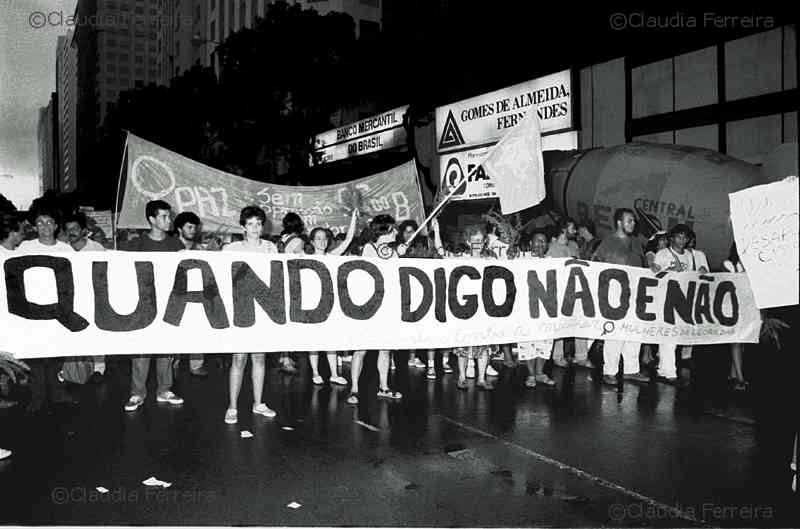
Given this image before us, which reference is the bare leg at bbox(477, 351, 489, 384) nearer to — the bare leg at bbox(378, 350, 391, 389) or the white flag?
the bare leg at bbox(378, 350, 391, 389)

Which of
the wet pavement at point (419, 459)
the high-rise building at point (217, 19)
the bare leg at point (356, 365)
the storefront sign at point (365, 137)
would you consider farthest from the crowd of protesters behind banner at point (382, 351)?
the high-rise building at point (217, 19)

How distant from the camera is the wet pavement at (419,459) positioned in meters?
4.25

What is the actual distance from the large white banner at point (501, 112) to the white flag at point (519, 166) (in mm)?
8630

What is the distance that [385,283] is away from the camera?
20.4ft

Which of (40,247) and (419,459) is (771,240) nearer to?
(419,459)

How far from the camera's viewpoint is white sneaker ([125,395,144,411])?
6.62 meters

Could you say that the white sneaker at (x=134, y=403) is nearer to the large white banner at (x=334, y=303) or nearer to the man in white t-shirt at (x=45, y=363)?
the man in white t-shirt at (x=45, y=363)

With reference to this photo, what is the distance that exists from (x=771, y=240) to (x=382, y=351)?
12.2ft

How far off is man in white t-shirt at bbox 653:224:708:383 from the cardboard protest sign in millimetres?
4502

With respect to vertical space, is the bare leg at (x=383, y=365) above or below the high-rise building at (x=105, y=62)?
below

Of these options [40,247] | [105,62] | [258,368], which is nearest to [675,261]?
[258,368]

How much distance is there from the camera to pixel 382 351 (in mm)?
6984

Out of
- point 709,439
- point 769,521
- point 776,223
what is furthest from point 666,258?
point 769,521

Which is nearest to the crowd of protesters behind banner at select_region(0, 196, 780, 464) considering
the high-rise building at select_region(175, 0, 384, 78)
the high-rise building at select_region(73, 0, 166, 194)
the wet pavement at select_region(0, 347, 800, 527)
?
the wet pavement at select_region(0, 347, 800, 527)
